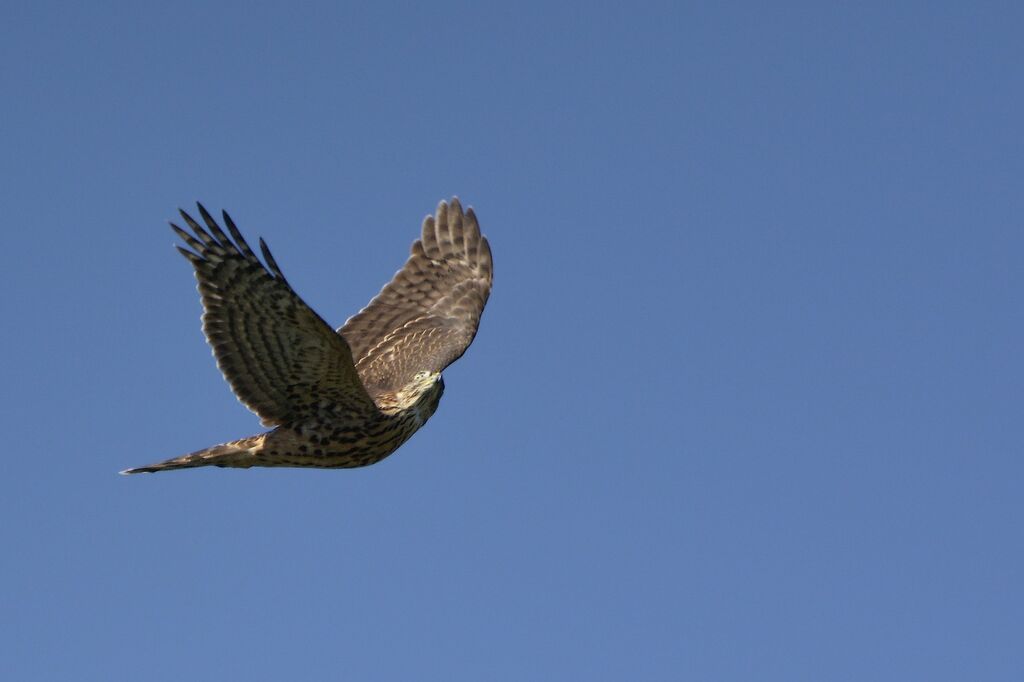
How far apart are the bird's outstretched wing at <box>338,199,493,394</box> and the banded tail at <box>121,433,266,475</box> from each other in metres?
1.36

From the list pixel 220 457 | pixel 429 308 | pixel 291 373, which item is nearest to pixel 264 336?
pixel 291 373

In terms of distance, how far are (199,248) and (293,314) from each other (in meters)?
0.88

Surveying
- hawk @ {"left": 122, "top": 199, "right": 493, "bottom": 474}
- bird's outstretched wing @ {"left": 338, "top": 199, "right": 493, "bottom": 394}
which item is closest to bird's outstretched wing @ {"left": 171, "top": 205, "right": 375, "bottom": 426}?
hawk @ {"left": 122, "top": 199, "right": 493, "bottom": 474}

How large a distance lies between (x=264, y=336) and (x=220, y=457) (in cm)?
114

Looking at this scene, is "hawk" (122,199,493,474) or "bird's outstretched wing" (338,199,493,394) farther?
"bird's outstretched wing" (338,199,493,394)

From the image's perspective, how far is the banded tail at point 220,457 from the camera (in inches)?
455

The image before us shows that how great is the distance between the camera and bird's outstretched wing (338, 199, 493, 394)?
13.5 metres

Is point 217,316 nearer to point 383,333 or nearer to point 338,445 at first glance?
point 338,445

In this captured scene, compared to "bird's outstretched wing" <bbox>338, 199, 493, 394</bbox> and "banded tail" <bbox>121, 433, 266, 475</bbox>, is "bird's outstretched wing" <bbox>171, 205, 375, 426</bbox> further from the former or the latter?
"bird's outstretched wing" <bbox>338, 199, 493, 394</bbox>

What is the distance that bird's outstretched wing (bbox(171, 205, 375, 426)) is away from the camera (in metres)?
11.0

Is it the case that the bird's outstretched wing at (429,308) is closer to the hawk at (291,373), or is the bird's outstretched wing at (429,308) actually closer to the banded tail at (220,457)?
the hawk at (291,373)

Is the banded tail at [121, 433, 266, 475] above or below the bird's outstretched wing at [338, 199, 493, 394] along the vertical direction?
below

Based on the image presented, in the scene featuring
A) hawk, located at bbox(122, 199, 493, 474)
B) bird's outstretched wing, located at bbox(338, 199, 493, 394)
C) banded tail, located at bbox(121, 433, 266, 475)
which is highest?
bird's outstretched wing, located at bbox(338, 199, 493, 394)

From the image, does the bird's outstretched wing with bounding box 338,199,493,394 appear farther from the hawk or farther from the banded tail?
the banded tail
